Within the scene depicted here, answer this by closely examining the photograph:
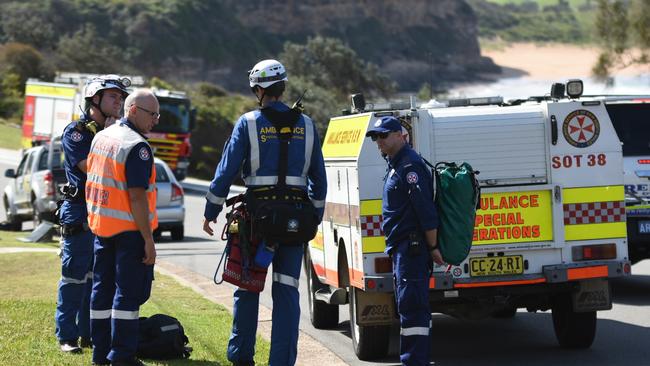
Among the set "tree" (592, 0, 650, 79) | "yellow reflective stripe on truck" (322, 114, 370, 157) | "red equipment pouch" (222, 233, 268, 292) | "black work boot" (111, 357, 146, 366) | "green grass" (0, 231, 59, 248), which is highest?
"tree" (592, 0, 650, 79)

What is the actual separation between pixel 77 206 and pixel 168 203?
1347 centimetres

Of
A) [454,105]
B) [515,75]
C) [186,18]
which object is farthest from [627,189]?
[515,75]

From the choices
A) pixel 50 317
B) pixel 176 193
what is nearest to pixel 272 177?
pixel 50 317

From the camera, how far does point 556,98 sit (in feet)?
34.3

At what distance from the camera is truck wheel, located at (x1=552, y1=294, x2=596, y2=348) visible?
10.2m

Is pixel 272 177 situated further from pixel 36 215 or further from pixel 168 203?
pixel 36 215

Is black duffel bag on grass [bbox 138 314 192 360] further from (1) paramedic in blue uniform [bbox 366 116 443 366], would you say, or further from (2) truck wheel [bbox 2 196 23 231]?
(2) truck wheel [bbox 2 196 23 231]

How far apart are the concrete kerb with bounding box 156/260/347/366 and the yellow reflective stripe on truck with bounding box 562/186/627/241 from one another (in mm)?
2207

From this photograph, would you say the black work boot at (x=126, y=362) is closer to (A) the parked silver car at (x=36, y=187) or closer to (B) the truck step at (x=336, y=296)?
(B) the truck step at (x=336, y=296)

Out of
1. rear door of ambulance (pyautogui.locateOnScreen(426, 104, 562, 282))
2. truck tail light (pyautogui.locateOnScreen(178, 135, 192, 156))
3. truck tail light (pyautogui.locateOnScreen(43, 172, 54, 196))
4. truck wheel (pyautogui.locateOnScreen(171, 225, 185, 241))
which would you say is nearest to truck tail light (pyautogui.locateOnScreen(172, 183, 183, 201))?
truck wheel (pyautogui.locateOnScreen(171, 225, 185, 241))

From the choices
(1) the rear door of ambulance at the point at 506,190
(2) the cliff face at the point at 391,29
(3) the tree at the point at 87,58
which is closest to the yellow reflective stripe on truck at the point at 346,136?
(1) the rear door of ambulance at the point at 506,190

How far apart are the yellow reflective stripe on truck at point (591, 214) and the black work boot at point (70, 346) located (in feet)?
13.1

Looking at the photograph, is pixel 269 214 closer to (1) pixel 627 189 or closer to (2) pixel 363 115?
(2) pixel 363 115

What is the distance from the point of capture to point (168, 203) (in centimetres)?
2244
